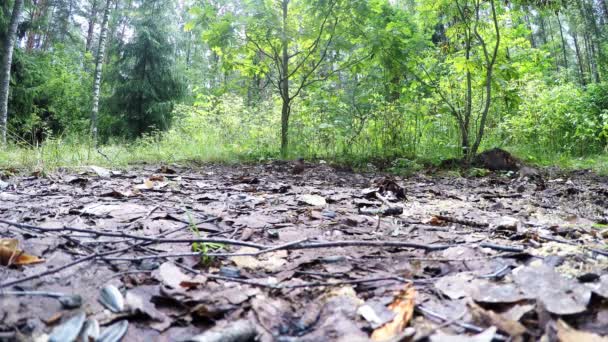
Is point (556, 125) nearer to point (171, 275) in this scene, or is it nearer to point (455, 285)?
point (455, 285)

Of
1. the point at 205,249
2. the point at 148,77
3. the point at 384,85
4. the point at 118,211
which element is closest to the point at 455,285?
the point at 205,249

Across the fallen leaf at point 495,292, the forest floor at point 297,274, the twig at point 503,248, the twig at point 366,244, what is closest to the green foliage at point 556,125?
the forest floor at point 297,274

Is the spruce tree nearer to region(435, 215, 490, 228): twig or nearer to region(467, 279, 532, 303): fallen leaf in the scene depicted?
region(435, 215, 490, 228): twig

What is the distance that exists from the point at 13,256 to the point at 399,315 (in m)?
1.24

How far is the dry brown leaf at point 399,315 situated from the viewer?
0.90 meters

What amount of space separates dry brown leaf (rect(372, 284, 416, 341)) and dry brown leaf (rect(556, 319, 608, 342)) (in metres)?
0.32

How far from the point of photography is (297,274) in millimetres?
1278

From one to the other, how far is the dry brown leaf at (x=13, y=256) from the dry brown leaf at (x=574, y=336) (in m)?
1.53

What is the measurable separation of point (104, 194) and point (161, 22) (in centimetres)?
1336

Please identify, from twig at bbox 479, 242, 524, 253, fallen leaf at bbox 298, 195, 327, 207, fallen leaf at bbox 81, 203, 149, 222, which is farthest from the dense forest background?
twig at bbox 479, 242, 524, 253

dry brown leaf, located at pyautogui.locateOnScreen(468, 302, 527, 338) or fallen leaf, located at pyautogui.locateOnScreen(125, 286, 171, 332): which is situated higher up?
dry brown leaf, located at pyautogui.locateOnScreen(468, 302, 527, 338)

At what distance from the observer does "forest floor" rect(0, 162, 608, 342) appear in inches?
36.7

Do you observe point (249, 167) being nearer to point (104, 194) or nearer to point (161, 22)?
point (104, 194)

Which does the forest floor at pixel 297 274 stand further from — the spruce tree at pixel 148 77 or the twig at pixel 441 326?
the spruce tree at pixel 148 77
